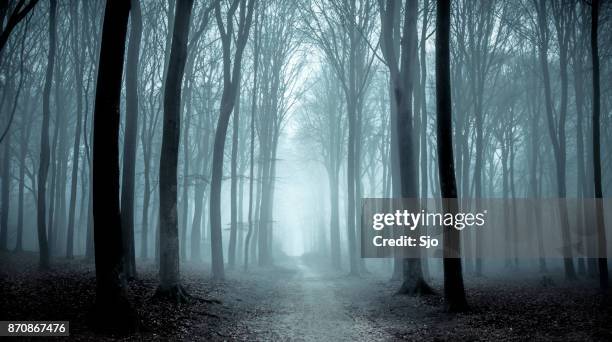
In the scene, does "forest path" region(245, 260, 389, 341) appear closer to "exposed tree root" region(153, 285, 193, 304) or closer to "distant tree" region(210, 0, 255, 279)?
"exposed tree root" region(153, 285, 193, 304)

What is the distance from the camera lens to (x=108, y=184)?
675 centimetres

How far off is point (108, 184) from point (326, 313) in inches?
269

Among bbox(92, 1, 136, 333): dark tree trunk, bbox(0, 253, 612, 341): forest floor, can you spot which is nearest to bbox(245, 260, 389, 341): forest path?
bbox(0, 253, 612, 341): forest floor

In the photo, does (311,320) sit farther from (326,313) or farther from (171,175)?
(171,175)

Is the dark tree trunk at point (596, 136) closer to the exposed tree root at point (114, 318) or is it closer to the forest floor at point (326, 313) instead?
the forest floor at point (326, 313)

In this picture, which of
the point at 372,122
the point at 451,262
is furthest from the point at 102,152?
the point at 372,122

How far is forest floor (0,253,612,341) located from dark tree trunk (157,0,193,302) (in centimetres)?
65

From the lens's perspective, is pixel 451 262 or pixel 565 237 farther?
pixel 565 237

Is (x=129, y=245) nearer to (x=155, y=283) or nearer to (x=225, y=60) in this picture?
(x=155, y=283)

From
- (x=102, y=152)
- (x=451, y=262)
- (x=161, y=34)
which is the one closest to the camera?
(x=102, y=152)

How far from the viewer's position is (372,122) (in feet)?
98.9

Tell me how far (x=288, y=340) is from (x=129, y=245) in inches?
271

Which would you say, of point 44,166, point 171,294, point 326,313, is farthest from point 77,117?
point 326,313

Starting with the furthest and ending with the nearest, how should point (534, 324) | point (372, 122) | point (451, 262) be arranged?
point (372, 122) < point (451, 262) < point (534, 324)
